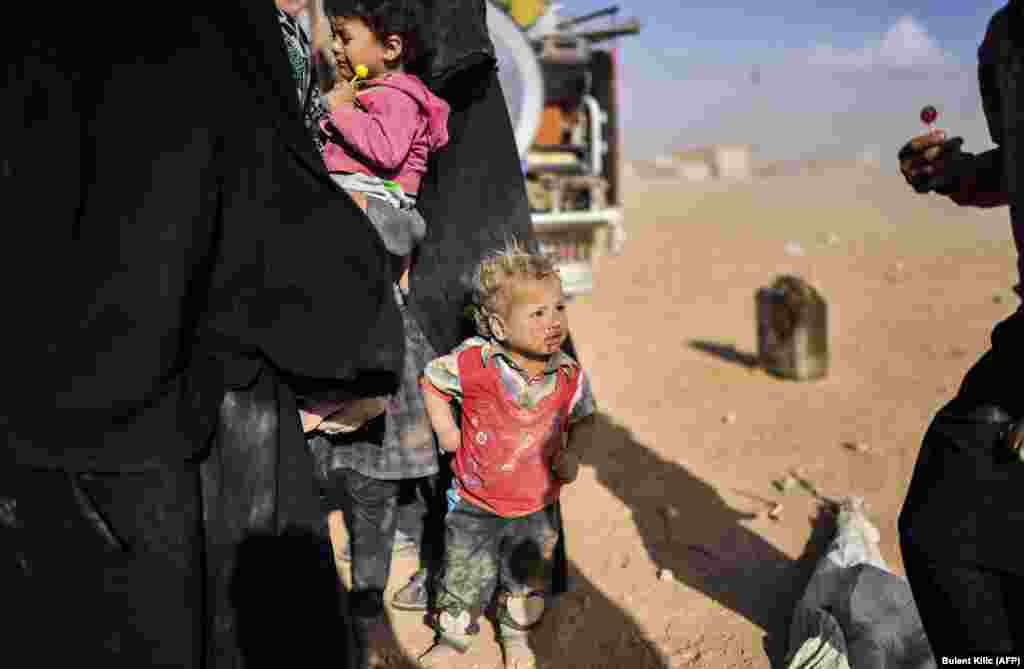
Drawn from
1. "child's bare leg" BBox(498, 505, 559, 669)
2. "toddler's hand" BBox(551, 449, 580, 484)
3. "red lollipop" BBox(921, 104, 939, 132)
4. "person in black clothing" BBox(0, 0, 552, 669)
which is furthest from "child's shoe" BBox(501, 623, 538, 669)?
"red lollipop" BBox(921, 104, 939, 132)

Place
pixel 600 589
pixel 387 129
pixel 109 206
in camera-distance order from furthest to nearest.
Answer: pixel 600 589 < pixel 387 129 < pixel 109 206

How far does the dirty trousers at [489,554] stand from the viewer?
9.04 ft

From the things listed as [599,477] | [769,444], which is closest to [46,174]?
[599,477]

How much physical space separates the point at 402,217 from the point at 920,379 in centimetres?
488

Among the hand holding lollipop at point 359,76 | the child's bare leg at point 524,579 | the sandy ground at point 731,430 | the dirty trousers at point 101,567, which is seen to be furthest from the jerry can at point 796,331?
the dirty trousers at point 101,567

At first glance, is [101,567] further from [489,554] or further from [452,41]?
[452,41]

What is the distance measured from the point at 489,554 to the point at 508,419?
0.49 m

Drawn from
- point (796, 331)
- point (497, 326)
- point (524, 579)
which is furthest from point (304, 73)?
point (796, 331)

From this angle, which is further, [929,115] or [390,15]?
[390,15]

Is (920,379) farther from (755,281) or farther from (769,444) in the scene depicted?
(755,281)

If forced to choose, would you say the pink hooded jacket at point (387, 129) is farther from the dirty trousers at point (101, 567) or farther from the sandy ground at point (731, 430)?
the sandy ground at point (731, 430)

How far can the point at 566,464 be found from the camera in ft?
8.62

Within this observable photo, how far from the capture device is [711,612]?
10.4ft

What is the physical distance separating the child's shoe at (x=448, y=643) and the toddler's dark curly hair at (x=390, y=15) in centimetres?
173
